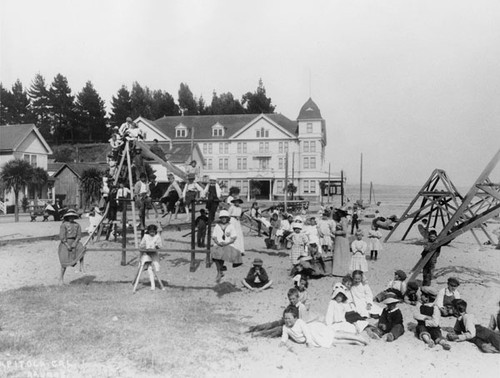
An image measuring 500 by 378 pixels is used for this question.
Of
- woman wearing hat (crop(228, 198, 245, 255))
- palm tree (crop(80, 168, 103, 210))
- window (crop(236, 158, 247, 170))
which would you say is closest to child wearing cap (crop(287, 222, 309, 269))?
woman wearing hat (crop(228, 198, 245, 255))

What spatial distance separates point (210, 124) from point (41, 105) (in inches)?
1496

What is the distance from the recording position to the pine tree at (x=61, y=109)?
83125mm

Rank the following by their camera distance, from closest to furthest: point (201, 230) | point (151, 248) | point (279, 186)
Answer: point (151, 248) < point (201, 230) < point (279, 186)

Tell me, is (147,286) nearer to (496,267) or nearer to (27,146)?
(496,267)

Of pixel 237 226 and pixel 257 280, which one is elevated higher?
pixel 237 226

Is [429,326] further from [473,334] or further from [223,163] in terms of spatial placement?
[223,163]

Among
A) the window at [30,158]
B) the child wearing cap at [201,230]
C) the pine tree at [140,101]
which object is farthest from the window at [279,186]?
the child wearing cap at [201,230]

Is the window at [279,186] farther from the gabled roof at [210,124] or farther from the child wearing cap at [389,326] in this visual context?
the child wearing cap at [389,326]

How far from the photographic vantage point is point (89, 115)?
84.9 m

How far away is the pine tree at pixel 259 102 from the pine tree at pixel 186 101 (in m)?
11.6

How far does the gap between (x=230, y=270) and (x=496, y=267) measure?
876 cm

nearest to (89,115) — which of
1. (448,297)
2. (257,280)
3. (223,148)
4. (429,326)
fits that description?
(223,148)

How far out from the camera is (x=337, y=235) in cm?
1316

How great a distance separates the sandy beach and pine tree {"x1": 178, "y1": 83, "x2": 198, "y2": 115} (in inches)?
3081
